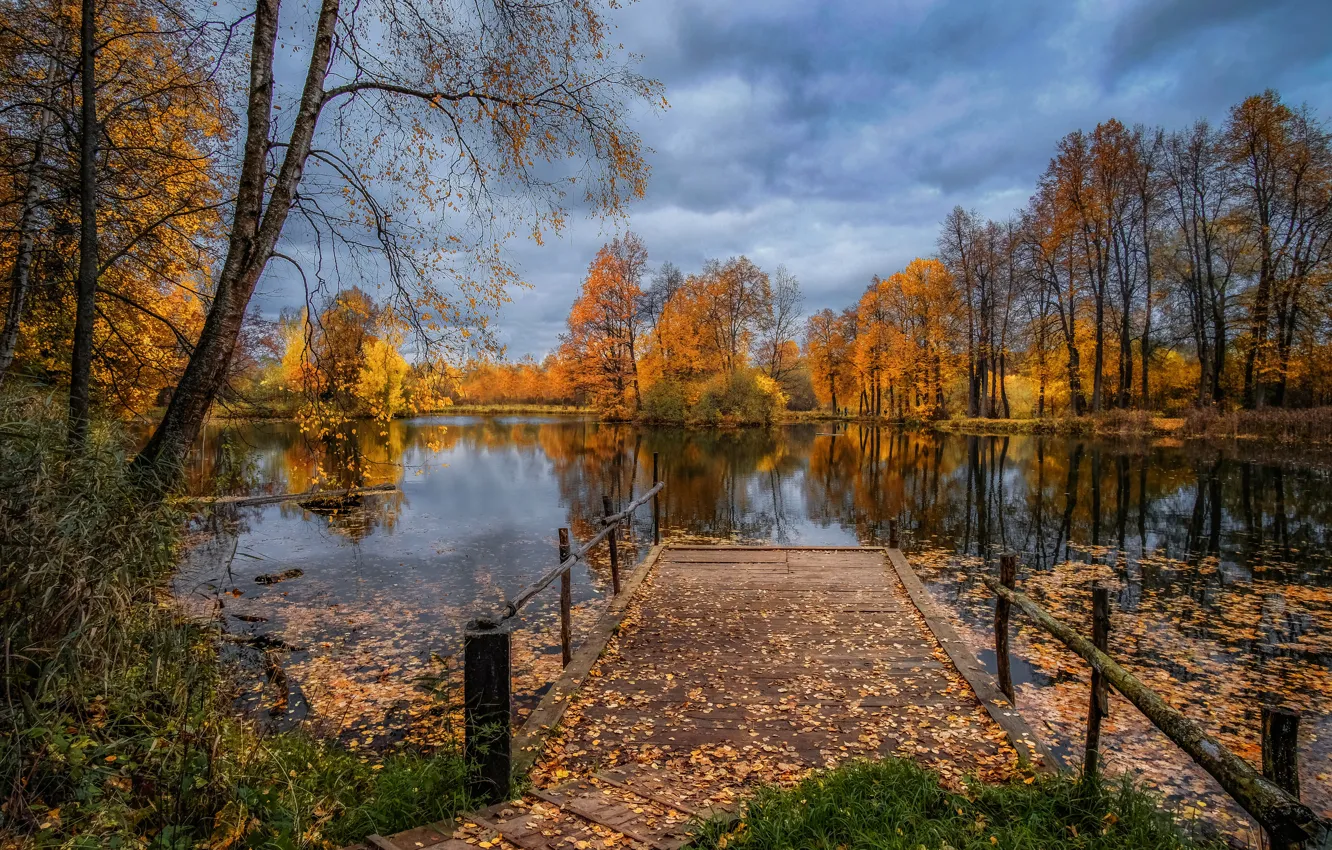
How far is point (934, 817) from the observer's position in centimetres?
338

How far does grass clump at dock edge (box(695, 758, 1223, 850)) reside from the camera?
10.2 feet

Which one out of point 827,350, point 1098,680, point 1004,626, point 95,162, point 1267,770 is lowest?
point 1004,626

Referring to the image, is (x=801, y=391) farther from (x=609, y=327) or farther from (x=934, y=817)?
(x=934, y=817)

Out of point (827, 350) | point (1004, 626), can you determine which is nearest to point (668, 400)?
point (827, 350)

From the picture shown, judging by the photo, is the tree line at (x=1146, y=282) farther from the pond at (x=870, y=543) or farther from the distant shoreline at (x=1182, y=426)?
the pond at (x=870, y=543)

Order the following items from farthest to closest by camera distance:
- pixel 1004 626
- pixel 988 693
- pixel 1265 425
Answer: pixel 1265 425 → pixel 1004 626 → pixel 988 693

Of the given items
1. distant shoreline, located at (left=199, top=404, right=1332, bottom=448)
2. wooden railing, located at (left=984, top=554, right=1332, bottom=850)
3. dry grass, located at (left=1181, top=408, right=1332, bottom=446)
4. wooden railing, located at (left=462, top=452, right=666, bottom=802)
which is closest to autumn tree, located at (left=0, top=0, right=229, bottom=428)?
wooden railing, located at (left=462, top=452, right=666, bottom=802)

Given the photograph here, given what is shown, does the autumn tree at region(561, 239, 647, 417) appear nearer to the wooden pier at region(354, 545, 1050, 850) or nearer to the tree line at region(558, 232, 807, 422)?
the tree line at region(558, 232, 807, 422)

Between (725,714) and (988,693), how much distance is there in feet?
7.41

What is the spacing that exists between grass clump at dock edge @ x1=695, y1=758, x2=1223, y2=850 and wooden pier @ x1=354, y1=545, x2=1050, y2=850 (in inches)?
14.1

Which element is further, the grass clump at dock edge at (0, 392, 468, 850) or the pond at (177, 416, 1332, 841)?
the pond at (177, 416, 1332, 841)

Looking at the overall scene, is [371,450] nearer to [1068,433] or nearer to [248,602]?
[248,602]

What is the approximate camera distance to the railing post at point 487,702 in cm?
364

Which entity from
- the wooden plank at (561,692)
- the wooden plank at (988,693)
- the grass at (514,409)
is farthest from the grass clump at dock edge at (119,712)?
the grass at (514,409)
